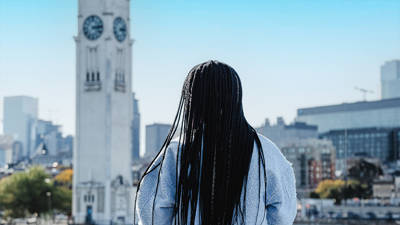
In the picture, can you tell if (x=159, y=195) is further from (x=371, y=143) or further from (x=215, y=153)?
(x=371, y=143)

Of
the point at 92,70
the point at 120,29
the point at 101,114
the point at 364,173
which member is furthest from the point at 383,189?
the point at 92,70

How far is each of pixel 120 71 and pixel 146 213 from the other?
76082mm

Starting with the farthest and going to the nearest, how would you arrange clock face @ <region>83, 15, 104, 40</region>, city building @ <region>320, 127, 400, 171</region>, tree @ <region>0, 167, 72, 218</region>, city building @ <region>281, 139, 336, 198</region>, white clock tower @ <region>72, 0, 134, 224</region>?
city building @ <region>320, 127, 400, 171</region>
city building @ <region>281, 139, 336, 198</region>
tree @ <region>0, 167, 72, 218</region>
clock face @ <region>83, 15, 104, 40</region>
white clock tower @ <region>72, 0, 134, 224</region>

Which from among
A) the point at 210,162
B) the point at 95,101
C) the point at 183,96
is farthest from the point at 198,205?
the point at 95,101

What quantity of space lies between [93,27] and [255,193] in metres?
75.7

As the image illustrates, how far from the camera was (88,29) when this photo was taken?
78.4 metres

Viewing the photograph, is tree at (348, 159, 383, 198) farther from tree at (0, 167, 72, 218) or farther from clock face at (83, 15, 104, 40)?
clock face at (83, 15, 104, 40)

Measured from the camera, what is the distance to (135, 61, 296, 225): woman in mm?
3754

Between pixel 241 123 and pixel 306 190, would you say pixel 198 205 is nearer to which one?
pixel 241 123

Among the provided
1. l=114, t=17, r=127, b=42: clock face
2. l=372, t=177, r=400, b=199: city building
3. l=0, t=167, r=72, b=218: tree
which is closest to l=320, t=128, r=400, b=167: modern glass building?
l=372, t=177, r=400, b=199: city building

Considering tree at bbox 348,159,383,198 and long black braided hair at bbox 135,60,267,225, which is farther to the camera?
tree at bbox 348,159,383,198

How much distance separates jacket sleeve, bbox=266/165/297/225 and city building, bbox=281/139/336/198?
431 ft

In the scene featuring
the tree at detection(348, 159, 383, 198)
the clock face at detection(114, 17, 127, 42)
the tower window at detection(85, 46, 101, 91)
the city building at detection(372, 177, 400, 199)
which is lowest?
the city building at detection(372, 177, 400, 199)

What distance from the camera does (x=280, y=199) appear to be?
12.5ft
